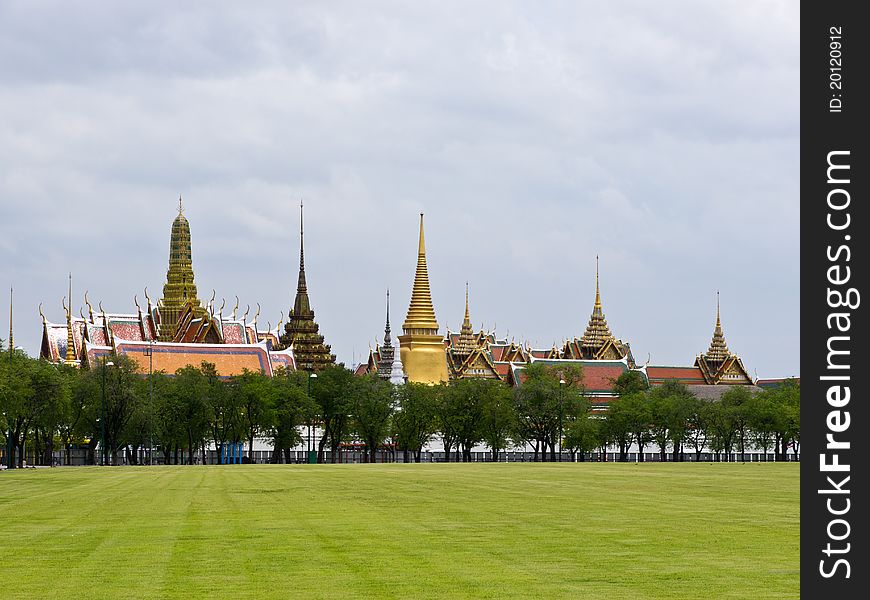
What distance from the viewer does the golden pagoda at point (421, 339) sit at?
15088 cm

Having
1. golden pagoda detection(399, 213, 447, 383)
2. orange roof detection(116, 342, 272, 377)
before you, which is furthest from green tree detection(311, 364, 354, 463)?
golden pagoda detection(399, 213, 447, 383)

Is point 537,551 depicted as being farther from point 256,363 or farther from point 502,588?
point 256,363

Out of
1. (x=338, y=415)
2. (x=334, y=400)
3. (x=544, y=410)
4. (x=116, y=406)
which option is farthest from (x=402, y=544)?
(x=544, y=410)

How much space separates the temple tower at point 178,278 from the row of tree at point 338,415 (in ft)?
101

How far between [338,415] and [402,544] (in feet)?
275

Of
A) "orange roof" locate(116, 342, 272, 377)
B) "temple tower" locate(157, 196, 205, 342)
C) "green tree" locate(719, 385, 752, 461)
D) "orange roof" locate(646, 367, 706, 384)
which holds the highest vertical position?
"temple tower" locate(157, 196, 205, 342)

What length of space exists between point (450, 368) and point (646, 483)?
383ft

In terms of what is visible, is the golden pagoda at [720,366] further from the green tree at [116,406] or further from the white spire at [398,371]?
the green tree at [116,406]

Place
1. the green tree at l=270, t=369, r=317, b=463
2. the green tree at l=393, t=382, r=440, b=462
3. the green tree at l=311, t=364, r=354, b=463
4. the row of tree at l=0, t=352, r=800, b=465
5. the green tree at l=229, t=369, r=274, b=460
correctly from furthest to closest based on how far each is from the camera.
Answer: the green tree at l=393, t=382, r=440, b=462 → the green tree at l=311, t=364, r=354, b=463 → the green tree at l=270, t=369, r=317, b=463 → the green tree at l=229, t=369, r=274, b=460 → the row of tree at l=0, t=352, r=800, b=465

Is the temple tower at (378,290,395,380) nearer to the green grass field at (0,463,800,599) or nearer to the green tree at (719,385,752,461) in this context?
the green tree at (719,385,752,461)

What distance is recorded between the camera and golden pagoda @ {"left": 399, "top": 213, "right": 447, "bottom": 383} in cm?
15088

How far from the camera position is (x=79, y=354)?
137875 millimetres

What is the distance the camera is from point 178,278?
156625mm
